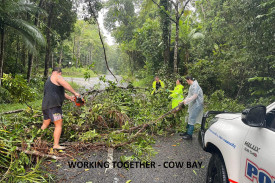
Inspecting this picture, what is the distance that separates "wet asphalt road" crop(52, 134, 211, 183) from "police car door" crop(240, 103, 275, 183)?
6.25 feet

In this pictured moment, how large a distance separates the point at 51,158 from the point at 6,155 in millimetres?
803

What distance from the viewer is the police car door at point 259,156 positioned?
1.69 m

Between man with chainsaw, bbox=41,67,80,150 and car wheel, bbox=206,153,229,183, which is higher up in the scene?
man with chainsaw, bbox=41,67,80,150

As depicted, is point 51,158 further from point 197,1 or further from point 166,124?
point 197,1

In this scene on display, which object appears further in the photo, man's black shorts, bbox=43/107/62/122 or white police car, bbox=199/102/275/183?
man's black shorts, bbox=43/107/62/122

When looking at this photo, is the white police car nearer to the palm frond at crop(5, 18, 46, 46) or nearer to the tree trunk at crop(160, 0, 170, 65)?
the palm frond at crop(5, 18, 46, 46)

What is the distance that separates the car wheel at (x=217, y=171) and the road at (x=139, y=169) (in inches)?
35.4

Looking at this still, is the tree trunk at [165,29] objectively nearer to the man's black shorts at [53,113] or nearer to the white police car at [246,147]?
the man's black shorts at [53,113]

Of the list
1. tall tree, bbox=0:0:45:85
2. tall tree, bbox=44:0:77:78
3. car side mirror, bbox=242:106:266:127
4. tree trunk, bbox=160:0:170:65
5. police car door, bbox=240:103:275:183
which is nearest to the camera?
police car door, bbox=240:103:275:183

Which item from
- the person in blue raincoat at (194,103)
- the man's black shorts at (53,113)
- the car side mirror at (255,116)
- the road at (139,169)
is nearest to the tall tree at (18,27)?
the man's black shorts at (53,113)

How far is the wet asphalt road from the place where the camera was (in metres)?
3.68

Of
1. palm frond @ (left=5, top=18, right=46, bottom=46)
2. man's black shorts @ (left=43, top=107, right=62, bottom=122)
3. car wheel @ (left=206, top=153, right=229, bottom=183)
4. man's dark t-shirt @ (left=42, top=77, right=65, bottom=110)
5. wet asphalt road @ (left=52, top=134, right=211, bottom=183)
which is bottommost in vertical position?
wet asphalt road @ (left=52, top=134, right=211, bottom=183)

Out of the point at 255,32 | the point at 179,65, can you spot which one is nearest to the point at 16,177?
the point at 255,32

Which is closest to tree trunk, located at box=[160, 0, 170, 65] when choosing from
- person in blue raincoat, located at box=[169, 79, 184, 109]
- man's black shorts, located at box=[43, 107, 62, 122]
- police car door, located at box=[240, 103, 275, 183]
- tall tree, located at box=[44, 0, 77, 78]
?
tall tree, located at box=[44, 0, 77, 78]
